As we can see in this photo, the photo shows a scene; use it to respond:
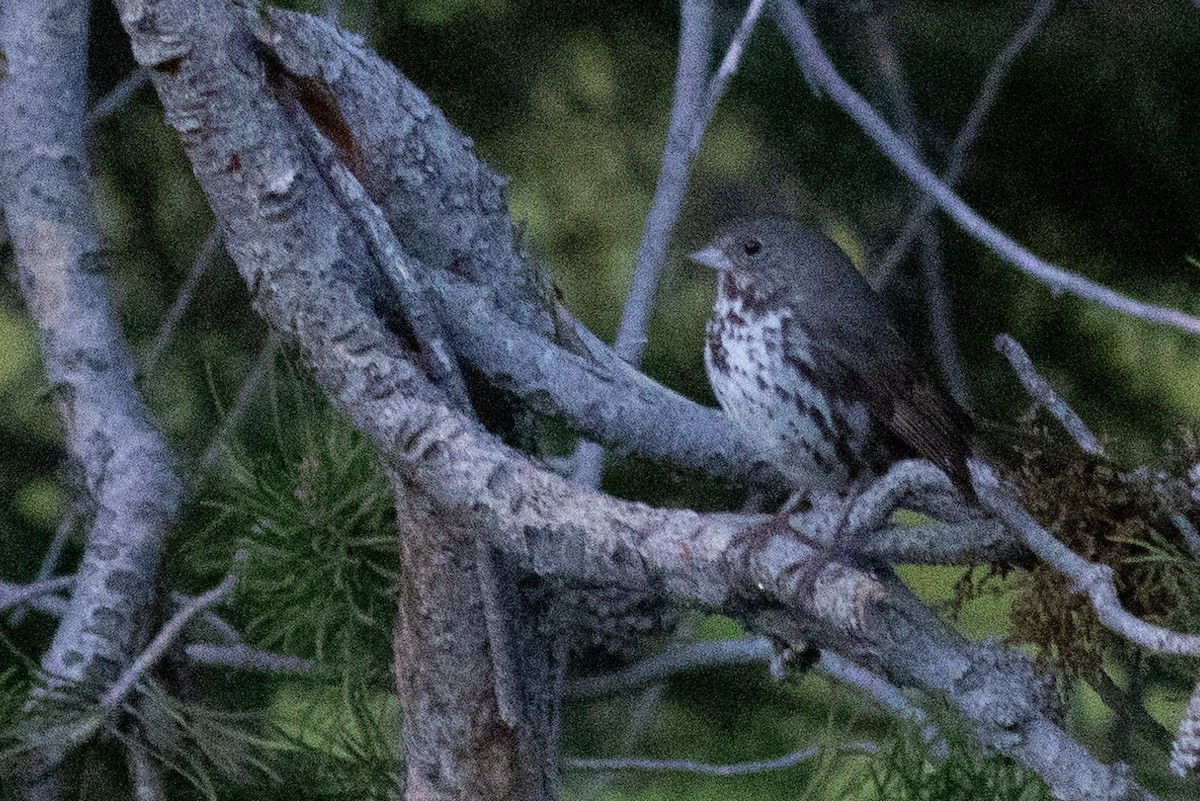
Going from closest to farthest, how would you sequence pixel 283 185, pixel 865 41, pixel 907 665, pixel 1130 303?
1. pixel 907 665
2. pixel 283 185
3. pixel 1130 303
4. pixel 865 41

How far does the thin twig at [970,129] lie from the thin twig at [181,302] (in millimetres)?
557

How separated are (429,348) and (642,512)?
17 cm

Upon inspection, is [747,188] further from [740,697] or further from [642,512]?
[642,512]

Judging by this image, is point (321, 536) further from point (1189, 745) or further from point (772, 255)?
point (1189, 745)

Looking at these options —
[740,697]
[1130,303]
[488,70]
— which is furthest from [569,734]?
[1130,303]

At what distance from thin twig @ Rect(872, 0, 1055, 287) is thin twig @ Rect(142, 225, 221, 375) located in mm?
557

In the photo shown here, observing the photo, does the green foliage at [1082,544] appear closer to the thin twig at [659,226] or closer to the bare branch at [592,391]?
the bare branch at [592,391]

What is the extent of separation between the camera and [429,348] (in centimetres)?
83

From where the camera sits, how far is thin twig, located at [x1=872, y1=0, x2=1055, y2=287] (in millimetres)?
1329

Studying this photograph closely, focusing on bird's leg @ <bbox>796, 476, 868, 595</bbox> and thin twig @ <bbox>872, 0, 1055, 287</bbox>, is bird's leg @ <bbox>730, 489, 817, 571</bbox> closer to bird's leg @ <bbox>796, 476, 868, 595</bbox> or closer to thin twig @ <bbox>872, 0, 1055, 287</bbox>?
bird's leg @ <bbox>796, 476, 868, 595</bbox>

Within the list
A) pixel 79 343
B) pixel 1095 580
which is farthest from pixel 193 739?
pixel 1095 580

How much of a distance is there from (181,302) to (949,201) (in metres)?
0.65

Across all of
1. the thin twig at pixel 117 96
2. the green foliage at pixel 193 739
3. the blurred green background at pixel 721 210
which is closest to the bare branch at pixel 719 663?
the blurred green background at pixel 721 210

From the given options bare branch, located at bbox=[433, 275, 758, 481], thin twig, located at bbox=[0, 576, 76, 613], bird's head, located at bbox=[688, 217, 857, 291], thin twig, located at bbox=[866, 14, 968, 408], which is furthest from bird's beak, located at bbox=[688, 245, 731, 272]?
thin twig, located at bbox=[0, 576, 76, 613]
